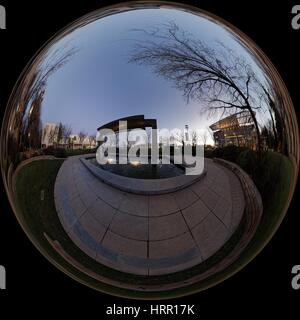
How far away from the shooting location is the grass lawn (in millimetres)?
3721

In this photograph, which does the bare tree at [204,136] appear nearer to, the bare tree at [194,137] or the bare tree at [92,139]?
the bare tree at [194,137]

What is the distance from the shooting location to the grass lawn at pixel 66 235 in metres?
3.72

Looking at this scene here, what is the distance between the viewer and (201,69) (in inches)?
134

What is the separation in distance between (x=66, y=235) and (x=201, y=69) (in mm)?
2128

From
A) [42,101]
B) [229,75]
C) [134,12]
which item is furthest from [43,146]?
[229,75]

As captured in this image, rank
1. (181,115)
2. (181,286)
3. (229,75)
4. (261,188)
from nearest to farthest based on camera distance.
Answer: (181,115) → (229,75) → (261,188) → (181,286)

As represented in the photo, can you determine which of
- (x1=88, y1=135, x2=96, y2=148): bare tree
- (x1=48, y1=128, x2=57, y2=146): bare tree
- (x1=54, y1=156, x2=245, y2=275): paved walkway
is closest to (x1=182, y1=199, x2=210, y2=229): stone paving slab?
(x1=54, y1=156, x2=245, y2=275): paved walkway

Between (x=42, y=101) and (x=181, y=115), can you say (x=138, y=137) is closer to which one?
(x=181, y=115)

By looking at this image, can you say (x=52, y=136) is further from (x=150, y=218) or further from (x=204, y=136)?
(x=204, y=136)

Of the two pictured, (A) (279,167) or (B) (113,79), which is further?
(A) (279,167)

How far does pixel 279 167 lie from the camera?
153 inches

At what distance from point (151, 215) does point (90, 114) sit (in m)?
1.08

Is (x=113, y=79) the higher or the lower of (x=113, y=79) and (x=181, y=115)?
the higher

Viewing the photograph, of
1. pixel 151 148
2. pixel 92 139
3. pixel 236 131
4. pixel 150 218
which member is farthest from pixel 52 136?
pixel 236 131
